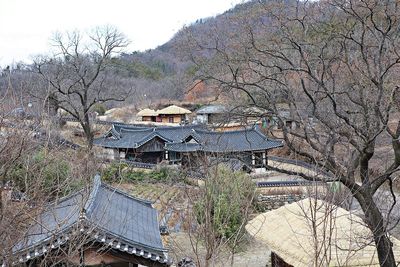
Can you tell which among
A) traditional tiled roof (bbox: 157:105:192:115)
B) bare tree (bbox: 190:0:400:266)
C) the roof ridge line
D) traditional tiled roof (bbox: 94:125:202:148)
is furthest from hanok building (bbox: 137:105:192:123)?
the roof ridge line

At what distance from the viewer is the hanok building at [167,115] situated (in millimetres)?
50875

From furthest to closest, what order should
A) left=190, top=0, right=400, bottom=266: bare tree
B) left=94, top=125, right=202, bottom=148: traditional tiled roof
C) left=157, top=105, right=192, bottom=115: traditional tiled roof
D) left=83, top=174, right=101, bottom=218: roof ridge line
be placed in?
1. left=157, top=105, right=192, bottom=115: traditional tiled roof
2. left=94, top=125, right=202, bottom=148: traditional tiled roof
3. left=190, top=0, right=400, bottom=266: bare tree
4. left=83, top=174, right=101, bottom=218: roof ridge line

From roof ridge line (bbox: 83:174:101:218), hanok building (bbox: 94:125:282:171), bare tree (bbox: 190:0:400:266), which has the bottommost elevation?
hanok building (bbox: 94:125:282:171)

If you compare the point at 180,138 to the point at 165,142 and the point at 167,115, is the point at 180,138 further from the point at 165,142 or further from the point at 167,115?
the point at 167,115

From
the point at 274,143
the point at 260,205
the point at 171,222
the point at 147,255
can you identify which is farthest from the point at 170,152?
the point at 147,255

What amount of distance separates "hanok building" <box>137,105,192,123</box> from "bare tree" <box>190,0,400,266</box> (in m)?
39.5

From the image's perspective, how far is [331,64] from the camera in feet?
31.7

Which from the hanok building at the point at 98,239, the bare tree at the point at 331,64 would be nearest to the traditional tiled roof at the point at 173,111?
the bare tree at the point at 331,64

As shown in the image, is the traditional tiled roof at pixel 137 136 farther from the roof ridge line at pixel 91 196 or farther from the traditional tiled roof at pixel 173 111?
the roof ridge line at pixel 91 196

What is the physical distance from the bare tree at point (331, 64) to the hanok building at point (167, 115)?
39516 mm

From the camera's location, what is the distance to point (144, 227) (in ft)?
31.0

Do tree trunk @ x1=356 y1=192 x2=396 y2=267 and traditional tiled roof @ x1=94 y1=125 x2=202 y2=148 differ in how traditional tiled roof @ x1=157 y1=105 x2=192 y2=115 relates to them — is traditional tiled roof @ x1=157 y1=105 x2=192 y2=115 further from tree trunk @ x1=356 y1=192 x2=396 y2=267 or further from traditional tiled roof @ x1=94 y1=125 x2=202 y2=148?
tree trunk @ x1=356 y1=192 x2=396 y2=267

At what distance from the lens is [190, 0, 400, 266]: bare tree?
7832 millimetres

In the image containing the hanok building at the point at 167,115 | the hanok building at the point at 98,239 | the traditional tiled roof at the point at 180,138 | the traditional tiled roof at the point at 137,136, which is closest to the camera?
the hanok building at the point at 98,239
